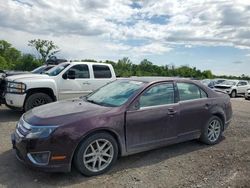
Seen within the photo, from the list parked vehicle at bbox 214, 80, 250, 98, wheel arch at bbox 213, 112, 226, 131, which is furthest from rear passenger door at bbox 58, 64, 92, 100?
parked vehicle at bbox 214, 80, 250, 98

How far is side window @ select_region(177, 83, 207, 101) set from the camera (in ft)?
19.2

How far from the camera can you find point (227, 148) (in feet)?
20.2

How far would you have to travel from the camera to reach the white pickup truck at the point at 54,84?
848cm

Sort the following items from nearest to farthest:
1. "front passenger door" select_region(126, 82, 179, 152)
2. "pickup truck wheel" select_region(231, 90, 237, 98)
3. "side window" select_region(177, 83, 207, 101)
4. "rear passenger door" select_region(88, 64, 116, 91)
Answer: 1. "front passenger door" select_region(126, 82, 179, 152)
2. "side window" select_region(177, 83, 207, 101)
3. "rear passenger door" select_region(88, 64, 116, 91)
4. "pickup truck wheel" select_region(231, 90, 237, 98)

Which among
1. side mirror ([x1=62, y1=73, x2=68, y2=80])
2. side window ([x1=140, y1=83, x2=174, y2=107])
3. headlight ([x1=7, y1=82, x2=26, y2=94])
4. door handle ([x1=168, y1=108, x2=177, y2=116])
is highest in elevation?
side mirror ([x1=62, y1=73, x2=68, y2=80])

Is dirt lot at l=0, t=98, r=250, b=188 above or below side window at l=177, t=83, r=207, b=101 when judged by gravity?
below

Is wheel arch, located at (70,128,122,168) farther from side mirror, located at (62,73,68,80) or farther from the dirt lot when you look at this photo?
side mirror, located at (62,73,68,80)

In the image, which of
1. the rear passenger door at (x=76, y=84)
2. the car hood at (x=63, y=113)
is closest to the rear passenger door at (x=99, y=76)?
the rear passenger door at (x=76, y=84)

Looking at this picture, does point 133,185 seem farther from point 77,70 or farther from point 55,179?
point 77,70

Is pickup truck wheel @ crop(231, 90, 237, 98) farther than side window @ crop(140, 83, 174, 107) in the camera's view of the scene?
Yes

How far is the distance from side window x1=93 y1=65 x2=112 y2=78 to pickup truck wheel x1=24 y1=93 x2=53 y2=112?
1974mm

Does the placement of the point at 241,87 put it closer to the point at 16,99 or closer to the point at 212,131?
the point at 212,131

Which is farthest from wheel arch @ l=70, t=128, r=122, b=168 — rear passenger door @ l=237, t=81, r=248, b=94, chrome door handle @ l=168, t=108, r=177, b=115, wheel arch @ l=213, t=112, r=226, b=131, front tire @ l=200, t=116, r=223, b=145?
rear passenger door @ l=237, t=81, r=248, b=94

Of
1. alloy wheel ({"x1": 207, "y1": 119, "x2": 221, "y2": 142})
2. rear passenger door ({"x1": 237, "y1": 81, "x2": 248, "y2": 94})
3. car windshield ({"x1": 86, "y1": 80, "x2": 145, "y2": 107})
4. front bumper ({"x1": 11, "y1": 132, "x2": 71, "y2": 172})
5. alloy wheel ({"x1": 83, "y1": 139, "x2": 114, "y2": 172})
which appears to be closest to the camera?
front bumper ({"x1": 11, "y1": 132, "x2": 71, "y2": 172})
